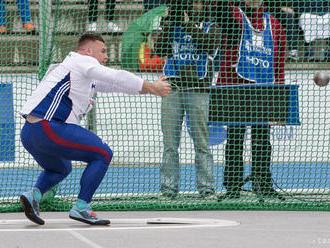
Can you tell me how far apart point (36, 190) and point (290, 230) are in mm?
2140

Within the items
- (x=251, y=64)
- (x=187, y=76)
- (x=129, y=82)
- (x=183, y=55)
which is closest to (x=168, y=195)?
(x=187, y=76)

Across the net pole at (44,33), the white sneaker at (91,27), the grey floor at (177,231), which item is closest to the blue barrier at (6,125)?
the net pole at (44,33)

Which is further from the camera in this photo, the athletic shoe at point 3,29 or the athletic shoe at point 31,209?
the athletic shoe at point 3,29

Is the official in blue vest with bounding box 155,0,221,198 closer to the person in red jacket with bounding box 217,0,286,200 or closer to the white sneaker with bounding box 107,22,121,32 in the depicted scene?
the person in red jacket with bounding box 217,0,286,200

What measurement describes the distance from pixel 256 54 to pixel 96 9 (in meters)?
2.32

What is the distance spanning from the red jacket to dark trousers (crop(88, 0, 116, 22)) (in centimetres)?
175

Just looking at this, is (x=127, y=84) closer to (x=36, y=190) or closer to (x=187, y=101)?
(x=36, y=190)

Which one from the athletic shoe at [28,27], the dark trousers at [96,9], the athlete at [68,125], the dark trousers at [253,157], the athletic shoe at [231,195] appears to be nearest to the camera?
the athlete at [68,125]

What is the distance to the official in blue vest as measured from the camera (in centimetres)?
838

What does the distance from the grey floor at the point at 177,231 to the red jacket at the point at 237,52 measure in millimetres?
1647

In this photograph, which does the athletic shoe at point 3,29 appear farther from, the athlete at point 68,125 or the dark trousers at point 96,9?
the athlete at point 68,125

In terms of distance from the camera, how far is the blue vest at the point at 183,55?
8.41 m

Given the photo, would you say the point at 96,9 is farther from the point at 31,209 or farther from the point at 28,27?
the point at 31,209

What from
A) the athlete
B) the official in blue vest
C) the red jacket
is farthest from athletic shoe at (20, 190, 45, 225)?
the red jacket
